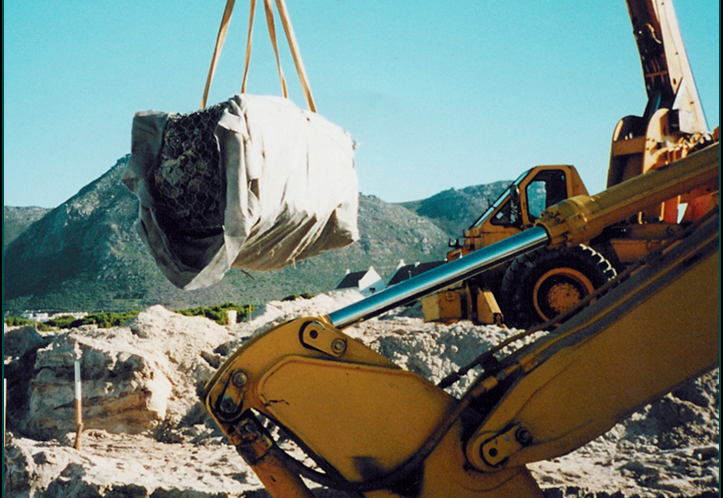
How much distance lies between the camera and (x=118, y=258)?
51062 mm

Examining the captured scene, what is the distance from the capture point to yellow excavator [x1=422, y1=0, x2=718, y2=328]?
8.62 metres

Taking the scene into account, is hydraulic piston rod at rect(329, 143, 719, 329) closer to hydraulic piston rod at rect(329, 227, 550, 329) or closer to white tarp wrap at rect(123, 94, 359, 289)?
hydraulic piston rod at rect(329, 227, 550, 329)

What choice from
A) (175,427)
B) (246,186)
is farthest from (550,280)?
(246,186)

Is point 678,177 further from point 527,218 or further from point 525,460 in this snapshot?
point 527,218

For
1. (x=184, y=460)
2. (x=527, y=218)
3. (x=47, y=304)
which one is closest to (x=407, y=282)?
(x=184, y=460)

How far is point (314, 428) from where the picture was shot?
296 centimetres

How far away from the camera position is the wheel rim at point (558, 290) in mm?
8539

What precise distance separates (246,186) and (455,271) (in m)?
0.94

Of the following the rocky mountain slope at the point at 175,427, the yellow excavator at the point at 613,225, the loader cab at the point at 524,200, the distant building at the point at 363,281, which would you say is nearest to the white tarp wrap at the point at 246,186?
the rocky mountain slope at the point at 175,427

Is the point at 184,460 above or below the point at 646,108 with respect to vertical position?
below

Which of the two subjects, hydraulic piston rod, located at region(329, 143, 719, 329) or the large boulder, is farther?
the large boulder

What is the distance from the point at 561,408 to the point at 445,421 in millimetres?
500

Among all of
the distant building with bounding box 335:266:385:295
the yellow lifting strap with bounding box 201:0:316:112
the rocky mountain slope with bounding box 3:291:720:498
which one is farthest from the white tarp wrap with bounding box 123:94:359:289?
the distant building with bounding box 335:266:385:295

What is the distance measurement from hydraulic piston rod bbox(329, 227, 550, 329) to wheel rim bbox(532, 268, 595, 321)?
19.1 feet
